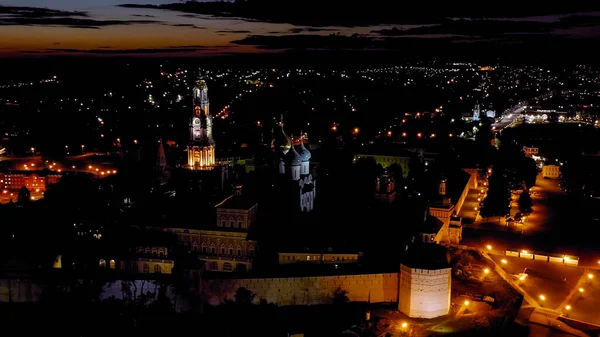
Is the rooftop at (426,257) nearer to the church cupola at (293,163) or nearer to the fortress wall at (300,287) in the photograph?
the fortress wall at (300,287)

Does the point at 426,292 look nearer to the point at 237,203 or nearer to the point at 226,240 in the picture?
the point at 226,240

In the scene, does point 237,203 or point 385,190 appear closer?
point 237,203


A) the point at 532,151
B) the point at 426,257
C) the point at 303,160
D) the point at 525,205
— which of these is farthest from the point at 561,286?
the point at 532,151

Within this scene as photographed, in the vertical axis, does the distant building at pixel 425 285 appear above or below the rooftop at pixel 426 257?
below

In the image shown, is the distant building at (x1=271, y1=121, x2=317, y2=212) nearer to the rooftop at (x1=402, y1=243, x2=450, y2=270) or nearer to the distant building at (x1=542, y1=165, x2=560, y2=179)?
the rooftop at (x1=402, y1=243, x2=450, y2=270)

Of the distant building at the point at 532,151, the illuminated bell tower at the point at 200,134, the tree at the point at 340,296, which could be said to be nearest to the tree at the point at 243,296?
the tree at the point at 340,296
